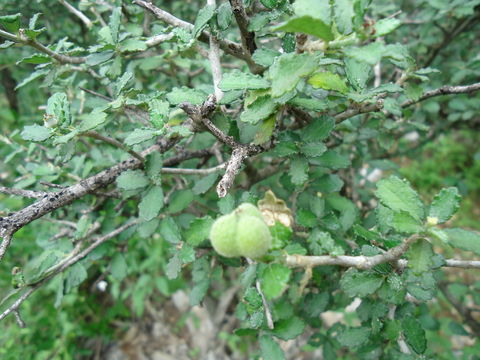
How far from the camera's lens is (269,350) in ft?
3.39

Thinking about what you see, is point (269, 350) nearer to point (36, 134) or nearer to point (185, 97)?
point (185, 97)

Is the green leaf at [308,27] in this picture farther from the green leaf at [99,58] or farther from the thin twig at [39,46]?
the thin twig at [39,46]

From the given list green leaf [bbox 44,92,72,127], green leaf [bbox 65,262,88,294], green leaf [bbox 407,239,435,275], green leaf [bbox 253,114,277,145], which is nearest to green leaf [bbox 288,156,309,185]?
green leaf [bbox 253,114,277,145]

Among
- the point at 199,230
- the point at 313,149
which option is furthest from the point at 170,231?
the point at 313,149

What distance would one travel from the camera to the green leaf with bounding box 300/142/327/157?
1033 millimetres

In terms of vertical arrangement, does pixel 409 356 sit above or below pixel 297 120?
below

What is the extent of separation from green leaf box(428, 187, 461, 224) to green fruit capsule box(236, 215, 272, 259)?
0.36 meters

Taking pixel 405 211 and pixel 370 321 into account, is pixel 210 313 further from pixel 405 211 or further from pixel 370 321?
pixel 405 211

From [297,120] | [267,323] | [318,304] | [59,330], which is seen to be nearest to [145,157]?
[297,120]

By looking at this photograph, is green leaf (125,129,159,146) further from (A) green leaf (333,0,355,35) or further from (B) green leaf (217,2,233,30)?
(A) green leaf (333,0,355,35)

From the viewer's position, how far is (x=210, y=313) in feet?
9.39

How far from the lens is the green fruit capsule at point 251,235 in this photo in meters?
0.62

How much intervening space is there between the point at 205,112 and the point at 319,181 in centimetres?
50

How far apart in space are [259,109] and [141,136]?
0.89 feet
